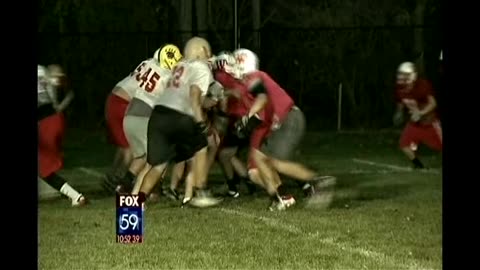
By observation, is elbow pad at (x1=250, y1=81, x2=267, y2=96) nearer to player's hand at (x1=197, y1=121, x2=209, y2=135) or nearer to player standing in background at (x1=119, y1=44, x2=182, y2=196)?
player's hand at (x1=197, y1=121, x2=209, y2=135)

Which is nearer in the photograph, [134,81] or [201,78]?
[201,78]

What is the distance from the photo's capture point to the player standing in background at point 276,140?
34.5 feet

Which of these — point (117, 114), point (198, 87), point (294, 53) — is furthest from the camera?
point (294, 53)

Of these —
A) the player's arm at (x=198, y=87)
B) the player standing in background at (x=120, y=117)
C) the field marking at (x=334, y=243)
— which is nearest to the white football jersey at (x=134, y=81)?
the player standing in background at (x=120, y=117)

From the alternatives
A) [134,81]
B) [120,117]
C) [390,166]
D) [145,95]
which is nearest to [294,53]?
[390,166]

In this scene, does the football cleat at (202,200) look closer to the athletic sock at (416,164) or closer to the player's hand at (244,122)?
the player's hand at (244,122)

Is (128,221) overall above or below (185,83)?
below

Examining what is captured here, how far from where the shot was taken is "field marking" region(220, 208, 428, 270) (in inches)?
289

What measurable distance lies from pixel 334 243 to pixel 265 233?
765 mm

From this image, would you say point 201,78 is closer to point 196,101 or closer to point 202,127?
point 196,101

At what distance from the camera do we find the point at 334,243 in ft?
27.3

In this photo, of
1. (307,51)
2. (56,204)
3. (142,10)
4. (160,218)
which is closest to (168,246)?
(160,218)

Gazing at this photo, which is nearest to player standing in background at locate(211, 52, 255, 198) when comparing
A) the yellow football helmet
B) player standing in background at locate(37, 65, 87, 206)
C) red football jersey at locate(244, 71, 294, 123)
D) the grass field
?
red football jersey at locate(244, 71, 294, 123)

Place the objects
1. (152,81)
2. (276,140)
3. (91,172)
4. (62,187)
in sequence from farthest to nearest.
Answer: (91,172) → (62,187) → (152,81) → (276,140)
